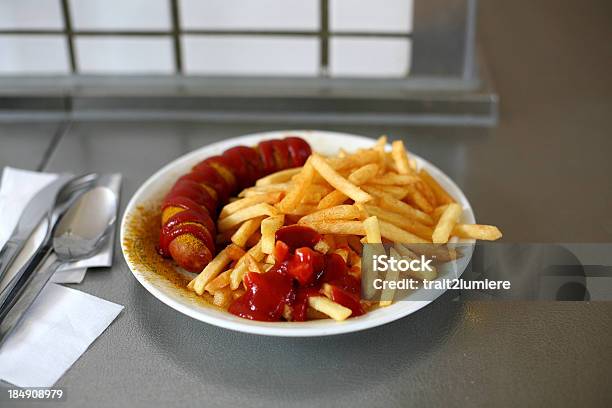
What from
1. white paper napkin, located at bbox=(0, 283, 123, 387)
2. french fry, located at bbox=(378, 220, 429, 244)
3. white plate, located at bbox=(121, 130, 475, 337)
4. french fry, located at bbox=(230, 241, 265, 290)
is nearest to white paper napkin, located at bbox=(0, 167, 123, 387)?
white paper napkin, located at bbox=(0, 283, 123, 387)

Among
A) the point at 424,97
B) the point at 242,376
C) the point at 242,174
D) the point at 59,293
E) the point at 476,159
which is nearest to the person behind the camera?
the point at 242,376

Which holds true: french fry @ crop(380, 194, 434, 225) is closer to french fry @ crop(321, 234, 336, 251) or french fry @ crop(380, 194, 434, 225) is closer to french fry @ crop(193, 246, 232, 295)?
french fry @ crop(321, 234, 336, 251)

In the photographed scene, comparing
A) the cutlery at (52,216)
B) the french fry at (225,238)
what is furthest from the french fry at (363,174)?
the cutlery at (52,216)

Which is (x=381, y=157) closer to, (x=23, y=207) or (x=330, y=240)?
(x=330, y=240)

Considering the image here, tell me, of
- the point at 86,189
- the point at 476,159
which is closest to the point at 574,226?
the point at 476,159

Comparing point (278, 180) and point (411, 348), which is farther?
point (278, 180)

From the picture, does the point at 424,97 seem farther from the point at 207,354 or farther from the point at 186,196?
the point at 207,354

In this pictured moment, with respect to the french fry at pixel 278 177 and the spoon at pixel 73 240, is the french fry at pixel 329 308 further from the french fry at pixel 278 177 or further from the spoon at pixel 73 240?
the spoon at pixel 73 240
